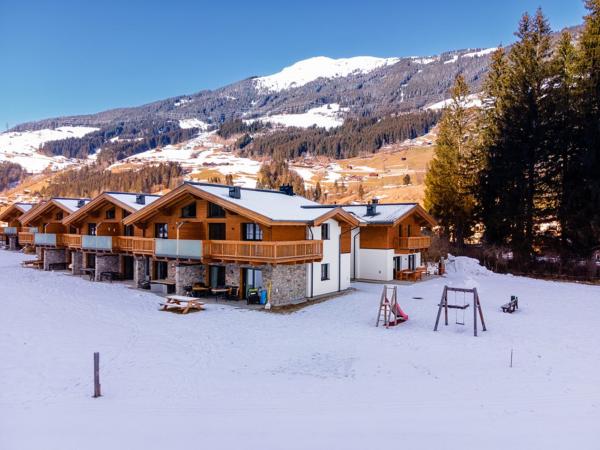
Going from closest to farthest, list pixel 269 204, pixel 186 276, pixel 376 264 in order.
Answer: pixel 186 276
pixel 269 204
pixel 376 264

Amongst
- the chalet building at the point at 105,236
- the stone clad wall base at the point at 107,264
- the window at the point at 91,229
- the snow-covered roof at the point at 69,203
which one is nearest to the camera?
the chalet building at the point at 105,236

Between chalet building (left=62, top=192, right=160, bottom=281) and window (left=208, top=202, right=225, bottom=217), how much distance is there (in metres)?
6.76

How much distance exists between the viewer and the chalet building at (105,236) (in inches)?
1083

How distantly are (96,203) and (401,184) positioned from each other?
64178mm

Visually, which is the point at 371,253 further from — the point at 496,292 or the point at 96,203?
the point at 96,203

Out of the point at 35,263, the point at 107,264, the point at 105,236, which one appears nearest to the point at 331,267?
the point at 105,236

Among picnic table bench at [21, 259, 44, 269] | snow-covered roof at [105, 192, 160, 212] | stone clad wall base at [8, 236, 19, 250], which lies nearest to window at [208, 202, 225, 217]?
snow-covered roof at [105, 192, 160, 212]

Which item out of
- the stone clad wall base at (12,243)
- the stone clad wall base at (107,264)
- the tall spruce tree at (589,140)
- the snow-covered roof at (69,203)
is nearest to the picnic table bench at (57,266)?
the snow-covered roof at (69,203)

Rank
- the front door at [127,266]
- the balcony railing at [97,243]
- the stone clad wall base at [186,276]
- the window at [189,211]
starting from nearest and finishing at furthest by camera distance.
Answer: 1. the stone clad wall base at [186,276]
2. the window at [189,211]
3. the balcony railing at [97,243]
4. the front door at [127,266]

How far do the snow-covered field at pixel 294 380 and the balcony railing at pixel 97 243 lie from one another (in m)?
8.29

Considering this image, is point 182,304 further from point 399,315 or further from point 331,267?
point 399,315

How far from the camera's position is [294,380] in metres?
11.0

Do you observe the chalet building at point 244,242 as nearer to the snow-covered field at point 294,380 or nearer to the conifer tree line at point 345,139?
the snow-covered field at point 294,380

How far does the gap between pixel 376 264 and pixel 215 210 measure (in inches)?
455
